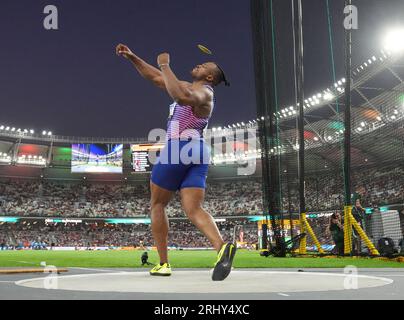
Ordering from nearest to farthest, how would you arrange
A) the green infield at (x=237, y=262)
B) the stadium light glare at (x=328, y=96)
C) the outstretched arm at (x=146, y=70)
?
the outstretched arm at (x=146, y=70)
the green infield at (x=237, y=262)
the stadium light glare at (x=328, y=96)

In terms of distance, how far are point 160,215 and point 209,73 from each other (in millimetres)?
1587

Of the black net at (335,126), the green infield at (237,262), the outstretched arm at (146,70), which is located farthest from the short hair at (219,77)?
the black net at (335,126)

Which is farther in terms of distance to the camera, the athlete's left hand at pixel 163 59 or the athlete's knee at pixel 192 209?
the athlete's knee at pixel 192 209

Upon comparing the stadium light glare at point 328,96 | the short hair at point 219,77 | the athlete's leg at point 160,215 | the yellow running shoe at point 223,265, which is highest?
the stadium light glare at point 328,96

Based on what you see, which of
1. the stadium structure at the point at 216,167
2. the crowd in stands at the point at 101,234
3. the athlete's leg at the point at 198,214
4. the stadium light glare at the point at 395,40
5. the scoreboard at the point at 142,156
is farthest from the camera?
the scoreboard at the point at 142,156

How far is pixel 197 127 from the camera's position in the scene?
428cm

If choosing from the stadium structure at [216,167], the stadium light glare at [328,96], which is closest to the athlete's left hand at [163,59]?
the stadium structure at [216,167]

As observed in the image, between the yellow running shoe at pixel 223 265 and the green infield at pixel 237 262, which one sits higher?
the yellow running shoe at pixel 223 265

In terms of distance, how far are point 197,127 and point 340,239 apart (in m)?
10.0

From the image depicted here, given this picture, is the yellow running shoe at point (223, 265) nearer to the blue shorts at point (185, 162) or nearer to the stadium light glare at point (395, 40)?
the blue shorts at point (185, 162)

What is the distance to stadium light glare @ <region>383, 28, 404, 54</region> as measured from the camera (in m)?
28.9

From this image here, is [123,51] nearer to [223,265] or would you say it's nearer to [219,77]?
[219,77]

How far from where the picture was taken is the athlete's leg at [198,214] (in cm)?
405

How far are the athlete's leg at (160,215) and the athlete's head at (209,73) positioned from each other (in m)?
1.20
